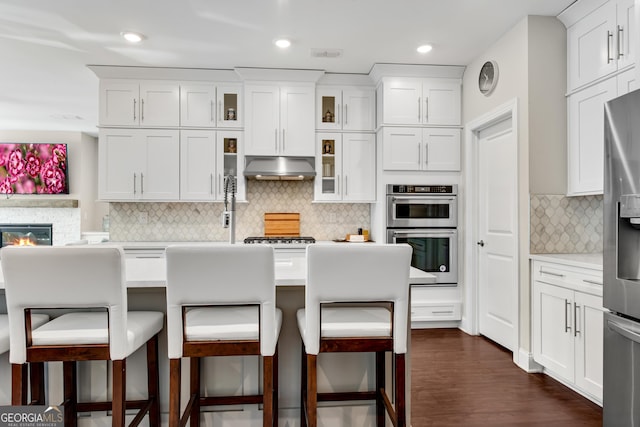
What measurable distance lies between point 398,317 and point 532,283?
6.03 ft

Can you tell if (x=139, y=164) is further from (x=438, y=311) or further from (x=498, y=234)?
(x=498, y=234)

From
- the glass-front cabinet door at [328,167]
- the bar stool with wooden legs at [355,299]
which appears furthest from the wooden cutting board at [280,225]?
the bar stool with wooden legs at [355,299]

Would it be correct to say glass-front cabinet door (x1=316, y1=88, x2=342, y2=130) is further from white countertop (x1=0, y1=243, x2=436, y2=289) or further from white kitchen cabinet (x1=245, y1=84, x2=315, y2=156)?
white countertop (x1=0, y1=243, x2=436, y2=289)

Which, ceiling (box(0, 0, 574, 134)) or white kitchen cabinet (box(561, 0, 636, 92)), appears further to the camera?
ceiling (box(0, 0, 574, 134))

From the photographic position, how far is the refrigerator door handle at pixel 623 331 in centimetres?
165

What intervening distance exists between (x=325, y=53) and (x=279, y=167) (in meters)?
1.23

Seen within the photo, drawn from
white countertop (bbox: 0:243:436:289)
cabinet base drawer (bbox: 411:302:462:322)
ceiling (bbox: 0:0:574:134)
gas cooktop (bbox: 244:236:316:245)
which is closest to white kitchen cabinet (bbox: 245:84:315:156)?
ceiling (bbox: 0:0:574:134)

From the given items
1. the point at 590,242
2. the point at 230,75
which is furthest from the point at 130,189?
the point at 590,242

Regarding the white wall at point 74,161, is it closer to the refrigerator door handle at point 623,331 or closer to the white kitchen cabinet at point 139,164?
the white kitchen cabinet at point 139,164

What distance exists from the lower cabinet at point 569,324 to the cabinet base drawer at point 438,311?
118cm

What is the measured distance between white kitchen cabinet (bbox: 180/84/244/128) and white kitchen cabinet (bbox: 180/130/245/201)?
107 mm

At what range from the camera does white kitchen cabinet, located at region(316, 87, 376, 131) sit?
14.5ft

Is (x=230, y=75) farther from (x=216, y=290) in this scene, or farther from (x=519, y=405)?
(x=519, y=405)

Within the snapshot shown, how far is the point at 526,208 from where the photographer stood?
3084 millimetres
